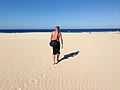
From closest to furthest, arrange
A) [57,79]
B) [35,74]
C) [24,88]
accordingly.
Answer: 1. [24,88]
2. [57,79]
3. [35,74]

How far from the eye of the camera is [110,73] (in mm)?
6406

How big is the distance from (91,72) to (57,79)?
1.59 meters

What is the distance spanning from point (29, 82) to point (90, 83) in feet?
6.72

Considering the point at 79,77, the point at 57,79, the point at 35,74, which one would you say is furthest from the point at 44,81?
the point at 79,77

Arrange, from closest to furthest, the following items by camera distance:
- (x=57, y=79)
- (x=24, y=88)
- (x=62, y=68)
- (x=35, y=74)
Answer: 1. (x=24, y=88)
2. (x=57, y=79)
3. (x=35, y=74)
4. (x=62, y=68)

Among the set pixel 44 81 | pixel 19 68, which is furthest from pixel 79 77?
pixel 19 68

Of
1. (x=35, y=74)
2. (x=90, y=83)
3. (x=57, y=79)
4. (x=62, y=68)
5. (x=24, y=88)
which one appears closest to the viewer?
(x=24, y=88)

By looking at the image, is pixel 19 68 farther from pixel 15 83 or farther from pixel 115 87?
pixel 115 87

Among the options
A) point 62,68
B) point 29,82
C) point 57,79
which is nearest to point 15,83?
point 29,82

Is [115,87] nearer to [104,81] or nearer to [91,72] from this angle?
[104,81]

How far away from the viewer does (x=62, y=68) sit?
23.5 feet

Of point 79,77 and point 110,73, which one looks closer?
point 79,77

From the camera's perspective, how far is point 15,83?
534 cm

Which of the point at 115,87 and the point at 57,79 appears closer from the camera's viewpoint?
the point at 115,87
